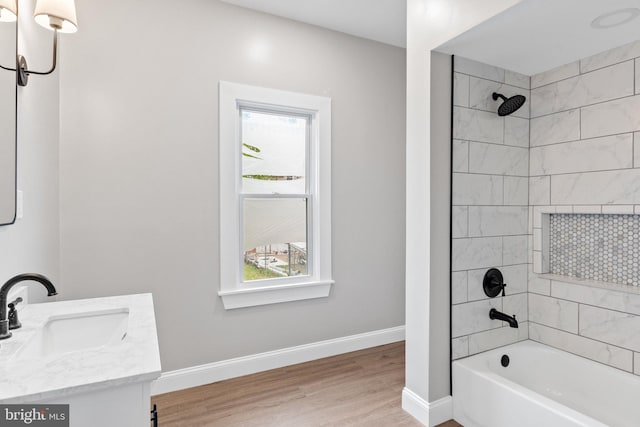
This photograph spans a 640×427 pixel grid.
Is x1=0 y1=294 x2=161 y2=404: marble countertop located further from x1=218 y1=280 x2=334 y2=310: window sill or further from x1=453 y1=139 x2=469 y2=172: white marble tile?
x1=453 y1=139 x2=469 y2=172: white marble tile

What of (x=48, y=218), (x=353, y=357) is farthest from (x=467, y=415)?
(x=48, y=218)

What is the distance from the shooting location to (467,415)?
205cm

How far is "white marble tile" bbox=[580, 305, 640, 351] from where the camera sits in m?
1.96

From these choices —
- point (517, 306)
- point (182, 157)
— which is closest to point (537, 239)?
point (517, 306)

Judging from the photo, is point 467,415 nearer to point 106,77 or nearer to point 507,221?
point 507,221

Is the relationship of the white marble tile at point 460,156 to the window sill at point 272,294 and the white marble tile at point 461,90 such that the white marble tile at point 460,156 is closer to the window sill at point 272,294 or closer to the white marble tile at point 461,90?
the white marble tile at point 461,90

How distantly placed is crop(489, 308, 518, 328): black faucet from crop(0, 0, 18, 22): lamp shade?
2.78 metres

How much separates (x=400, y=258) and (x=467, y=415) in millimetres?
1497

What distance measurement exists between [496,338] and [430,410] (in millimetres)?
653

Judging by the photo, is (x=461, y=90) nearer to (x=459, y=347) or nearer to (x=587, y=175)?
(x=587, y=175)

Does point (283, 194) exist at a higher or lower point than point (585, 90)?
lower

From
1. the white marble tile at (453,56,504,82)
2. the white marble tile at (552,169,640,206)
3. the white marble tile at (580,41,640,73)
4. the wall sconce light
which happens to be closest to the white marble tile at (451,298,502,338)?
the white marble tile at (552,169,640,206)

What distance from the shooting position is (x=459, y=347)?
2.18m

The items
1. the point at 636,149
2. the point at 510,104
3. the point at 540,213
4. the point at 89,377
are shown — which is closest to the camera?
the point at 89,377
